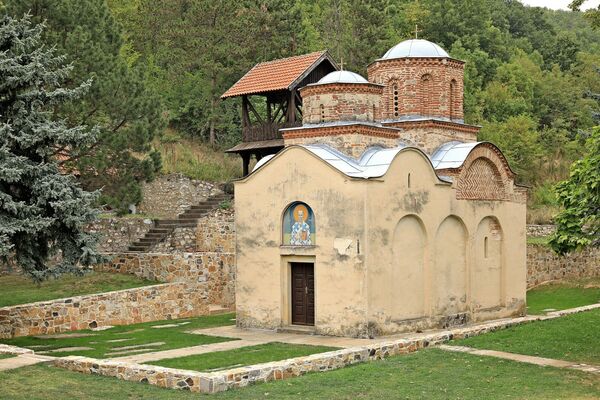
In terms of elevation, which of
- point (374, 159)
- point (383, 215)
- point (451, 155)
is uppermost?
point (451, 155)

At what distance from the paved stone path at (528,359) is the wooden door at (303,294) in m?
4.12

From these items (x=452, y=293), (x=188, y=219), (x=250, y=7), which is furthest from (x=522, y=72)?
(x=452, y=293)

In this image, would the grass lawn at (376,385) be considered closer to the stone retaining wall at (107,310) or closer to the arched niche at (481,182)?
the stone retaining wall at (107,310)

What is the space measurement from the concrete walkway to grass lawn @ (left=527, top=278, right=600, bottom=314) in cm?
1563

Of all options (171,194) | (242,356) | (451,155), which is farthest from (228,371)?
(171,194)

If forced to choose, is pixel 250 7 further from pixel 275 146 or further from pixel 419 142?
pixel 419 142

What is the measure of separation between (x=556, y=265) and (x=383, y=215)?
15.6 meters

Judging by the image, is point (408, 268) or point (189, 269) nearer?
point (408, 268)

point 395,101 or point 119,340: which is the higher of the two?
point 395,101

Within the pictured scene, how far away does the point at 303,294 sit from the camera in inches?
843

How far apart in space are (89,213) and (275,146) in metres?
14.2

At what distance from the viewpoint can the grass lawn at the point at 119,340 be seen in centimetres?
1809

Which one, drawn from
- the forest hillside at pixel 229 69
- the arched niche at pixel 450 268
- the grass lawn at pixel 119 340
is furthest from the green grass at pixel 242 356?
the forest hillside at pixel 229 69

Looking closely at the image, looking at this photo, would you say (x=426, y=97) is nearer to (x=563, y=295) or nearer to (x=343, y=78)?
(x=343, y=78)
